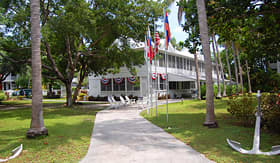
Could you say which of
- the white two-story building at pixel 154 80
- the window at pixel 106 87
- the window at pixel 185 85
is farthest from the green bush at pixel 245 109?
the window at pixel 185 85

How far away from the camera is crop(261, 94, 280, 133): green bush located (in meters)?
6.68

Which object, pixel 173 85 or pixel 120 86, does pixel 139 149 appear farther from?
pixel 173 85

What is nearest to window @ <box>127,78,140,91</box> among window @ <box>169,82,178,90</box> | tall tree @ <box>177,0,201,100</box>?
window @ <box>169,82,178,90</box>

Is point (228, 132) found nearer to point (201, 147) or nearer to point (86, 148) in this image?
point (201, 147)

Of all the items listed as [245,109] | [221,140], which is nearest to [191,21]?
[245,109]

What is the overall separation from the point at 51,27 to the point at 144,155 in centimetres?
1181

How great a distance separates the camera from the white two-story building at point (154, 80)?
24297mm

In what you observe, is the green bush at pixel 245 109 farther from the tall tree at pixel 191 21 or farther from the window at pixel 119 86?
the window at pixel 119 86

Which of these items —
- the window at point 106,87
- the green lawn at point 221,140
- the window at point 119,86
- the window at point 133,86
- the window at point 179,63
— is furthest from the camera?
the window at point 179,63

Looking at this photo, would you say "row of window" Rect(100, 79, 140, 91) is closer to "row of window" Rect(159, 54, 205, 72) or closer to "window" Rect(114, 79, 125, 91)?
"window" Rect(114, 79, 125, 91)

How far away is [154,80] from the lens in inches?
1005

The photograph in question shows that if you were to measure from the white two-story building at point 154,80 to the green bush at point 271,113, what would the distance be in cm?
1555

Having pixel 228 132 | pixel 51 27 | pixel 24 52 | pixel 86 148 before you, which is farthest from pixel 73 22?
pixel 228 132

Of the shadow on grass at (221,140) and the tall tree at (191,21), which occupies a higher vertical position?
the tall tree at (191,21)
